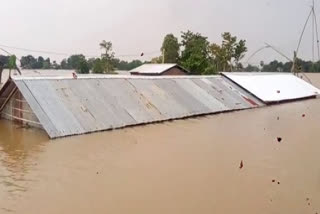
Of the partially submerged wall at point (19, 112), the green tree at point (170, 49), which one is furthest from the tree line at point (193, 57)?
the partially submerged wall at point (19, 112)

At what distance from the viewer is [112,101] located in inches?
500

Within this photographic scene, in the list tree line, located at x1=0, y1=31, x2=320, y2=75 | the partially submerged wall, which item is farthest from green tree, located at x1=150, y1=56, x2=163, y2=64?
the partially submerged wall

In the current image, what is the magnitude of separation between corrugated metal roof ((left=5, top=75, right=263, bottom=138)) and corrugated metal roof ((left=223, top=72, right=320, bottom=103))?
2.56m

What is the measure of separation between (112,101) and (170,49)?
59.4 feet

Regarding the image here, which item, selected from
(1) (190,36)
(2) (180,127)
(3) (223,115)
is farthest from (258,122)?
(1) (190,36)

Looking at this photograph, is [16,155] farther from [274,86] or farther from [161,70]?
[274,86]

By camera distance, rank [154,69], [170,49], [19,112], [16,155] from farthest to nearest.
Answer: [170,49] → [154,69] → [19,112] → [16,155]

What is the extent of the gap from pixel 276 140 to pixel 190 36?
1981 centimetres

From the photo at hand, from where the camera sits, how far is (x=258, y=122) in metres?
13.8

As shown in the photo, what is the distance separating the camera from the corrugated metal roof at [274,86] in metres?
19.9

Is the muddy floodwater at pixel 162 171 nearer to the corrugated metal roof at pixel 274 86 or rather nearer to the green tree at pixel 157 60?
the corrugated metal roof at pixel 274 86

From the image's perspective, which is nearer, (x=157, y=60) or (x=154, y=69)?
(x=154, y=69)

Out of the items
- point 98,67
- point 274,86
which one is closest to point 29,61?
point 98,67

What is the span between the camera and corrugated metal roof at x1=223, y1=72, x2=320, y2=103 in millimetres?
19875
